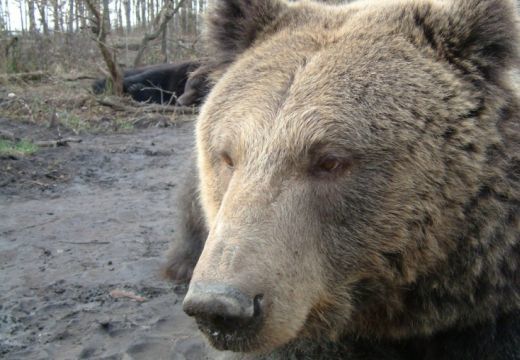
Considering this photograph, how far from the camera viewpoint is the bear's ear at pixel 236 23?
10.5ft

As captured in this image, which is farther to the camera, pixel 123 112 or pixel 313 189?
pixel 123 112

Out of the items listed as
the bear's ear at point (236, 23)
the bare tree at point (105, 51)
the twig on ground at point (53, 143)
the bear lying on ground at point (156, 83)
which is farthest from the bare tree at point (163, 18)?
the bear's ear at point (236, 23)

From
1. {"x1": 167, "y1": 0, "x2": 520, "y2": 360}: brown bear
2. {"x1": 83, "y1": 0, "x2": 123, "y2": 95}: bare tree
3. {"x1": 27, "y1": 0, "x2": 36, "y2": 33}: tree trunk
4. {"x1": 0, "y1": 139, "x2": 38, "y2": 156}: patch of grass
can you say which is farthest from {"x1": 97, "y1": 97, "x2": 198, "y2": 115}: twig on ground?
{"x1": 167, "y1": 0, "x2": 520, "y2": 360}: brown bear

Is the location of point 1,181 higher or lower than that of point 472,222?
lower

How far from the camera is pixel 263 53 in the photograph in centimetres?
303

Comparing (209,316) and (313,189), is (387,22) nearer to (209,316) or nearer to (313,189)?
(313,189)

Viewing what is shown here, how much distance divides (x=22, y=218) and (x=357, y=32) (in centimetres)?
416

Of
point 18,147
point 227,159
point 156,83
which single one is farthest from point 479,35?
point 156,83

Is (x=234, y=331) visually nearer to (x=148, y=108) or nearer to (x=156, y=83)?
(x=148, y=108)

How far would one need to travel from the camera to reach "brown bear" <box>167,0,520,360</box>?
246cm

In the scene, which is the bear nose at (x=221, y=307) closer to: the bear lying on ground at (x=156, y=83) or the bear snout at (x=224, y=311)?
the bear snout at (x=224, y=311)

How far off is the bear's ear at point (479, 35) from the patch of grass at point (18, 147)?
20.9 feet

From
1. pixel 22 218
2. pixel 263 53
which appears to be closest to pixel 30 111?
pixel 22 218

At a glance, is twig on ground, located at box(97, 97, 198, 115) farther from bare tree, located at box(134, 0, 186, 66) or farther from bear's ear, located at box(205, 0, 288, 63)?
bear's ear, located at box(205, 0, 288, 63)
